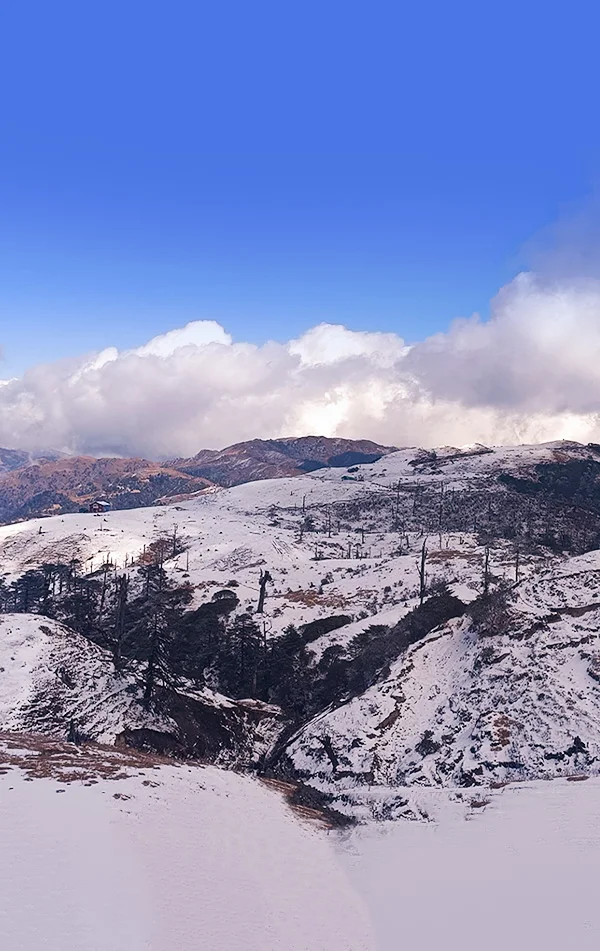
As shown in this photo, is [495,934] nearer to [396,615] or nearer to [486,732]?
[486,732]

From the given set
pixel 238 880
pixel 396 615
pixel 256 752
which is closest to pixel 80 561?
pixel 396 615

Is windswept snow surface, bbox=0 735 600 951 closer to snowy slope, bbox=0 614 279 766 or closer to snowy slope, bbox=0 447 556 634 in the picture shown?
snowy slope, bbox=0 614 279 766

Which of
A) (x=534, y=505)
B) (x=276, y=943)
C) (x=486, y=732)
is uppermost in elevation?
(x=534, y=505)

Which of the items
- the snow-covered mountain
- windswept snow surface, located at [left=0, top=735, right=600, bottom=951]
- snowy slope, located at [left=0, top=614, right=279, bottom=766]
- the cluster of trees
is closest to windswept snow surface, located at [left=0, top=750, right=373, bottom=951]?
windswept snow surface, located at [left=0, top=735, right=600, bottom=951]

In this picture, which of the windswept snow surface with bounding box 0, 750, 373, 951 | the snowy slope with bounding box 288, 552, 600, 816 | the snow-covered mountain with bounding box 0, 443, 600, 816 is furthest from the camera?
the snow-covered mountain with bounding box 0, 443, 600, 816

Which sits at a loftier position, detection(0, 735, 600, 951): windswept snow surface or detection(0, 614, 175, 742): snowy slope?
detection(0, 735, 600, 951): windswept snow surface

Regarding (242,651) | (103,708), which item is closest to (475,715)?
(103,708)

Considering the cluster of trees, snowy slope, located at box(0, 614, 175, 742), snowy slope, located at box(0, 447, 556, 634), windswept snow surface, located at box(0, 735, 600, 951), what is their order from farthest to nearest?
snowy slope, located at box(0, 447, 556, 634)
the cluster of trees
snowy slope, located at box(0, 614, 175, 742)
windswept snow surface, located at box(0, 735, 600, 951)
